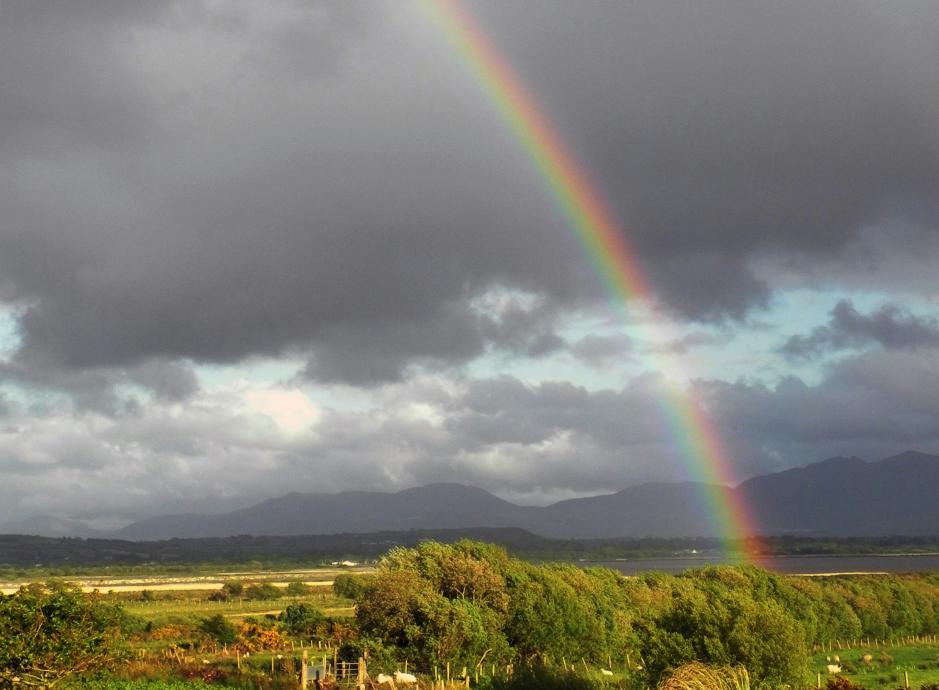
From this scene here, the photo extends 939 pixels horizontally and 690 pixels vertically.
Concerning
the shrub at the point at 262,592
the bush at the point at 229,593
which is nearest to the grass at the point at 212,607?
the bush at the point at 229,593

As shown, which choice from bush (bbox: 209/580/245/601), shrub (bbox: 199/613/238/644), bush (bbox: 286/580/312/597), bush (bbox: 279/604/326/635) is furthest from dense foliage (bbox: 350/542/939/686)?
bush (bbox: 286/580/312/597)

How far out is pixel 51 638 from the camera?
26906 mm

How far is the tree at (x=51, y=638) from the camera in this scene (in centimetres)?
2624

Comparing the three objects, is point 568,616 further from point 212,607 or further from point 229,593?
point 229,593

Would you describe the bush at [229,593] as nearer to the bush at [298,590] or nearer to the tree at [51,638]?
the bush at [298,590]

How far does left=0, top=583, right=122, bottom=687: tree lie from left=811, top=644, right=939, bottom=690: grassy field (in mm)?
40702

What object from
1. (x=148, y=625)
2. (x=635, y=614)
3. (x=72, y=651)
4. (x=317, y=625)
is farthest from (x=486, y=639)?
(x=148, y=625)

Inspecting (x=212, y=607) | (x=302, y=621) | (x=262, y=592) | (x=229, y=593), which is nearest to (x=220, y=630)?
(x=302, y=621)

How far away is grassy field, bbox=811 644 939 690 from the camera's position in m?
59.3

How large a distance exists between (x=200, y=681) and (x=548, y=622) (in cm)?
2267

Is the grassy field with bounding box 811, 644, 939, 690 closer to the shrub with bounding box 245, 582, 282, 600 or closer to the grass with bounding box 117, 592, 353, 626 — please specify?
the grass with bounding box 117, 592, 353, 626

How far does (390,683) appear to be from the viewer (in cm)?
4238

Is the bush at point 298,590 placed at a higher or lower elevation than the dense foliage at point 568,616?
lower

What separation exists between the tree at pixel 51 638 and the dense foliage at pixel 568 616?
1981 centimetres
